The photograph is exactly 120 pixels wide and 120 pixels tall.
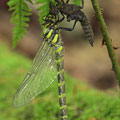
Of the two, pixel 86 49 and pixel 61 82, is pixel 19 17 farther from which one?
pixel 86 49

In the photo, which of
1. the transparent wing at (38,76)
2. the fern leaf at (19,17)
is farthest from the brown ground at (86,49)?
the fern leaf at (19,17)

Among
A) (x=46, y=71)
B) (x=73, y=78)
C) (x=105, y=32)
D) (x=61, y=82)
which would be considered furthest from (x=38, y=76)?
(x=73, y=78)

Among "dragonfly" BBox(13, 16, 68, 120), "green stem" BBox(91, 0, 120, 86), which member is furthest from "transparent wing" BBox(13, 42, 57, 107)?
"green stem" BBox(91, 0, 120, 86)

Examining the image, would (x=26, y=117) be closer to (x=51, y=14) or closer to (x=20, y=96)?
(x=20, y=96)

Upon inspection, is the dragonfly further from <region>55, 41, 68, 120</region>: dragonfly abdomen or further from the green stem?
the green stem

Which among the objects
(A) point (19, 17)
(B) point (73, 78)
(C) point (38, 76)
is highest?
(A) point (19, 17)

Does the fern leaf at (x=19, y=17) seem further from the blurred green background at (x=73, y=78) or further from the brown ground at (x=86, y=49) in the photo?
the brown ground at (x=86, y=49)
